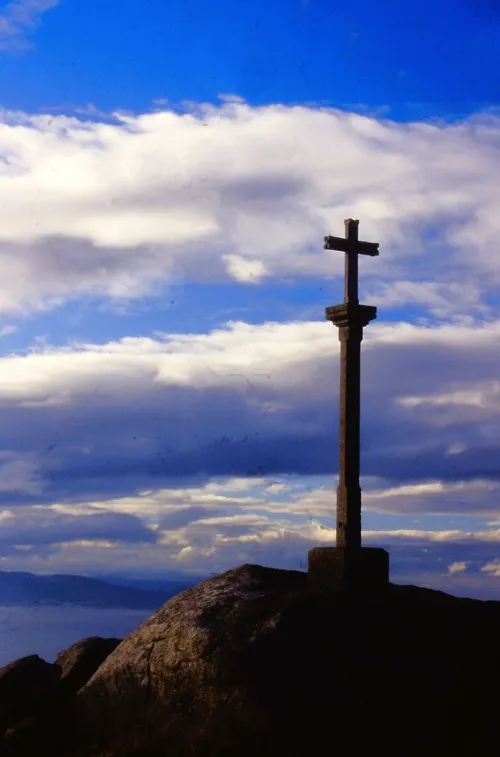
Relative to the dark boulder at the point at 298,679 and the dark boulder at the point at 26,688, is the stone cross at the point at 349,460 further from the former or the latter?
the dark boulder at the point at 26,688

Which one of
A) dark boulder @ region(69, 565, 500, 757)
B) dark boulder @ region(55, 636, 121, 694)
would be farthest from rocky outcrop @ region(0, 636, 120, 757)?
dark boulder @ region(69, 565, 500, 757)

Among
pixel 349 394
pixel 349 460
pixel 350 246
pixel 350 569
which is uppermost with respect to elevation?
pixel 350 246

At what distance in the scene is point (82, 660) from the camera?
64.7 ft

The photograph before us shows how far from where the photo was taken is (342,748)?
51.1ft

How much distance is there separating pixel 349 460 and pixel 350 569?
1752 mm

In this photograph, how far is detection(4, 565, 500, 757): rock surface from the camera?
51.9 feet

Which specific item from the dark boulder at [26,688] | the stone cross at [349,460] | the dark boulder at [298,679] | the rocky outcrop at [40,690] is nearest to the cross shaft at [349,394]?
the stone cross at [349,460]

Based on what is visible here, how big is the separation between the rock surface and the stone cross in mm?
574

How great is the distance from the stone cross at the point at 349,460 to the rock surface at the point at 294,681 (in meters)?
0.57

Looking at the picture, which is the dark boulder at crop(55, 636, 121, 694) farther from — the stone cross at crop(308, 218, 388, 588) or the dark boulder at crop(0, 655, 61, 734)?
the stone cross at crop(308, 218, 388, 588)

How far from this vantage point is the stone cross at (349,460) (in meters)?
18.3

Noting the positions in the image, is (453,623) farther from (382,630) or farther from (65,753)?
(65,753)

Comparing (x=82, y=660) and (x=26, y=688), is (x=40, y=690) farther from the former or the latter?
(x=82, y=660)

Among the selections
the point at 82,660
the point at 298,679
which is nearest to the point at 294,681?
the point at 298,679
